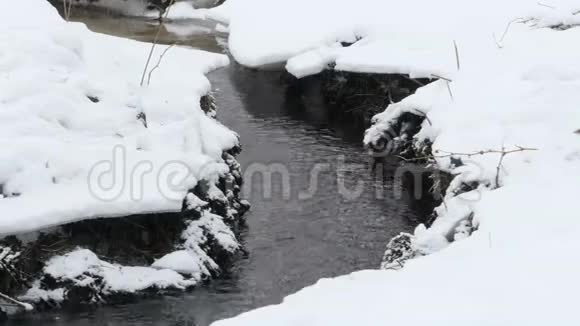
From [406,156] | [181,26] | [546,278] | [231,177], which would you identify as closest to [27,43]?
[231,177]

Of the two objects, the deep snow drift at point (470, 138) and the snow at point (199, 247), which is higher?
the deep snow drift at point (470, 138)

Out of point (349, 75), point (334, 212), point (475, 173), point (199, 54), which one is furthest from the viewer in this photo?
point (199, 54)

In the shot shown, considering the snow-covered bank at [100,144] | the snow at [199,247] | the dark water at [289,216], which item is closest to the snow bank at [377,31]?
the dark water at [289,216]

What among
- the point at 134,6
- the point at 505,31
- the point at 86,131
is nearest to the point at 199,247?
the point at 86,131

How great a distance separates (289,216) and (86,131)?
255 centimetres

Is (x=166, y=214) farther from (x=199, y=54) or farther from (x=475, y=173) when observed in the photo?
(x=199, y=54)

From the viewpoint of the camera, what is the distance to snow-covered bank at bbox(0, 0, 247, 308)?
732 cm

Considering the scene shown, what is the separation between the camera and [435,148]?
864 cm

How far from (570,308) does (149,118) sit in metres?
6.10

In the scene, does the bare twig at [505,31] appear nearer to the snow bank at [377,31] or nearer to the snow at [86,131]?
the snow bank at [377,31]

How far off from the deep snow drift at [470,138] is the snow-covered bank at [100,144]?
2.40m

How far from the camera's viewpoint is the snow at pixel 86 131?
7.32m

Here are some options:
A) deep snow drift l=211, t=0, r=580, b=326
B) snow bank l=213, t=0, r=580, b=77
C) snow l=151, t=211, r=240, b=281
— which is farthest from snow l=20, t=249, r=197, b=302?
snow bank l=213, t=0, r=580, b=77

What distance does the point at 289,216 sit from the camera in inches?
333
